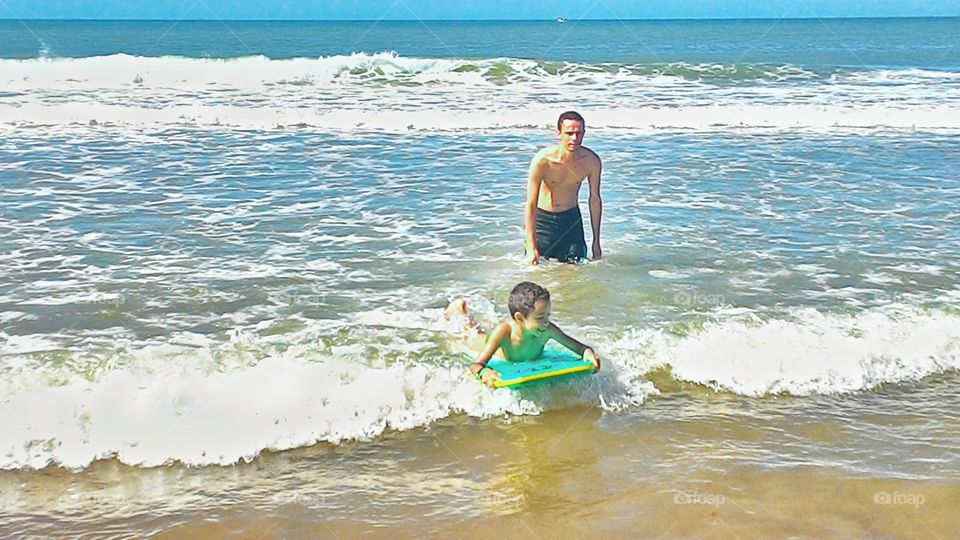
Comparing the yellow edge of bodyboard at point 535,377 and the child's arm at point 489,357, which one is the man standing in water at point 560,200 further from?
the yellow edge of bodyboard at point 535,377

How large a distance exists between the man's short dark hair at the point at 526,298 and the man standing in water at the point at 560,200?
6.24 ft

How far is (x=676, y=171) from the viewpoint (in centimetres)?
1184

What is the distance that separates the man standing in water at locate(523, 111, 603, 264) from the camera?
7.01 metres

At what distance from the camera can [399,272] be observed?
23.8 feet

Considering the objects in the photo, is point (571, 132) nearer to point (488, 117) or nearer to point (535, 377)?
point (535, 377)

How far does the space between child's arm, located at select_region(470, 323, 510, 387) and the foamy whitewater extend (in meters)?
0.16

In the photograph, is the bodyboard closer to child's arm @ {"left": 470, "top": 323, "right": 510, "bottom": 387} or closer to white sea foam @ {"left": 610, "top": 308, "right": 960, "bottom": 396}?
child's arm @ {"left": 470, "top": 323, "right": 510, "bottom": 387}

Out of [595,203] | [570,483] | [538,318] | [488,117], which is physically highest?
[488,117]

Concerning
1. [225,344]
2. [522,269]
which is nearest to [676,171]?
[522,269]

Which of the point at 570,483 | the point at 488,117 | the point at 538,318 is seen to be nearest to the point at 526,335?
the point at 538,318

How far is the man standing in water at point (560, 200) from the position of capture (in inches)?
276

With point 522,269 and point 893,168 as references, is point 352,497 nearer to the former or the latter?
point 522,269

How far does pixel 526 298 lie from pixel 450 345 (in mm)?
844

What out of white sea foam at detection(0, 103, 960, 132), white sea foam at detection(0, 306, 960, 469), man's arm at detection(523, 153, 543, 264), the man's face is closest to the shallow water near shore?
white sea foam at detection(0, 306, 960, 469)
